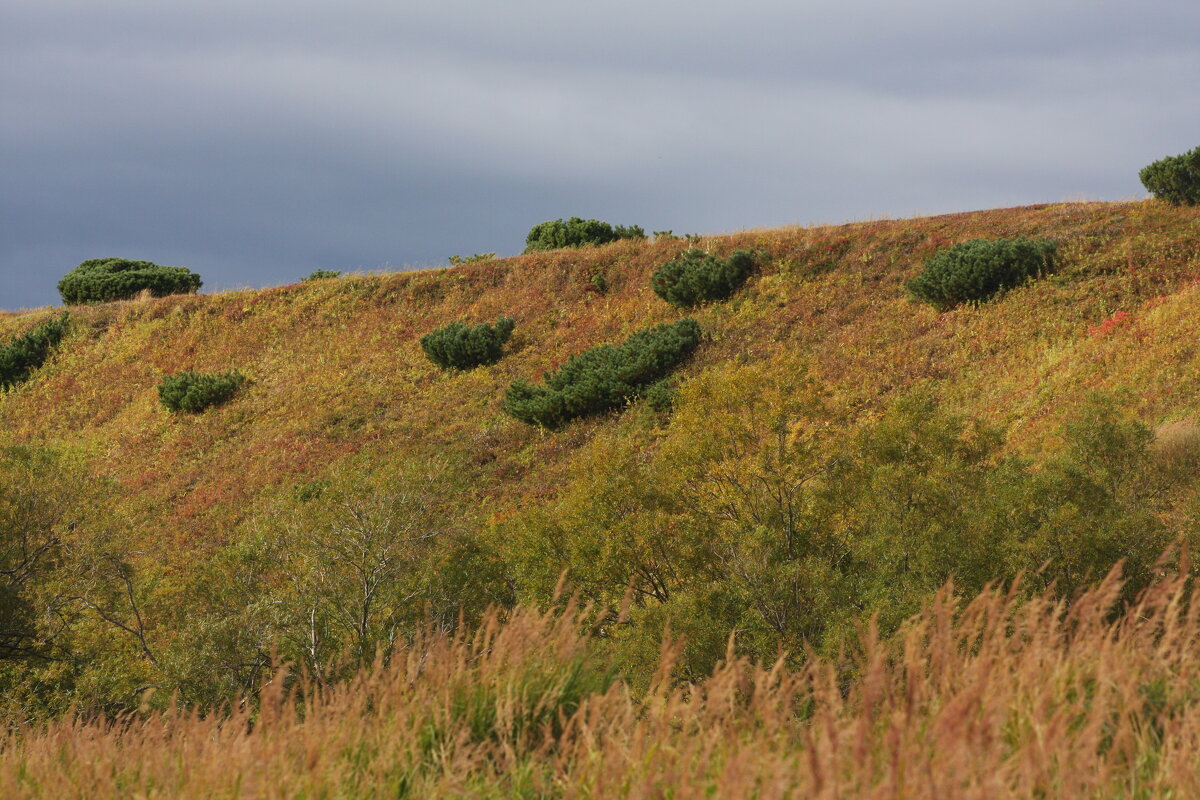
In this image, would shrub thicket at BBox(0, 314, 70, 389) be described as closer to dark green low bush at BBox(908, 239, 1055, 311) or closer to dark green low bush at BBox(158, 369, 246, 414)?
dark green low bush at BBox(158, 369, 246, 414)

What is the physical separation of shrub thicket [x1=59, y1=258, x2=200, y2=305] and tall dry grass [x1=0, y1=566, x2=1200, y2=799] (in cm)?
5940

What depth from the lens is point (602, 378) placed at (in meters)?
31.5

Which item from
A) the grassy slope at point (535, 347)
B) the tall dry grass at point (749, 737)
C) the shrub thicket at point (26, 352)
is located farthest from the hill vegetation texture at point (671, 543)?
the shrub thicket at point (26, 352)

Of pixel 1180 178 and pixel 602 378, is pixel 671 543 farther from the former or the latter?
pixel 1180 178

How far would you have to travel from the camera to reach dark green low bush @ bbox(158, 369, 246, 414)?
133 ft

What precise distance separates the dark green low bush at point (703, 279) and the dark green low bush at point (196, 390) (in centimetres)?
1917

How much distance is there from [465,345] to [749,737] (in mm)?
34931

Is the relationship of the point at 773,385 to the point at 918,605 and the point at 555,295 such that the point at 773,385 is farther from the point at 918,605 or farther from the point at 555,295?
the point at 555,295

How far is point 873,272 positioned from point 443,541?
78.3 feet

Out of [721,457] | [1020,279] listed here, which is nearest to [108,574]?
[721,457]

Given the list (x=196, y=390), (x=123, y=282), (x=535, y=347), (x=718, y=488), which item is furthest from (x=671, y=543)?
(x=123, y=282)

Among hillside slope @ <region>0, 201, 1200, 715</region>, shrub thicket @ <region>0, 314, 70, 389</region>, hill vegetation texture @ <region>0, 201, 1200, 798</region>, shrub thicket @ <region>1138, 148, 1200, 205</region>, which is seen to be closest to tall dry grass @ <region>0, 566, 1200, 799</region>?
hill vegetation texture @ <region>0, 201, 1200, 798</region>

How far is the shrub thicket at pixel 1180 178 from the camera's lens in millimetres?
33531

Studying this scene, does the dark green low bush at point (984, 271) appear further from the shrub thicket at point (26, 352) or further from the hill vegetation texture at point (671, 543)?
the shrub thicket at point (26, 352)
